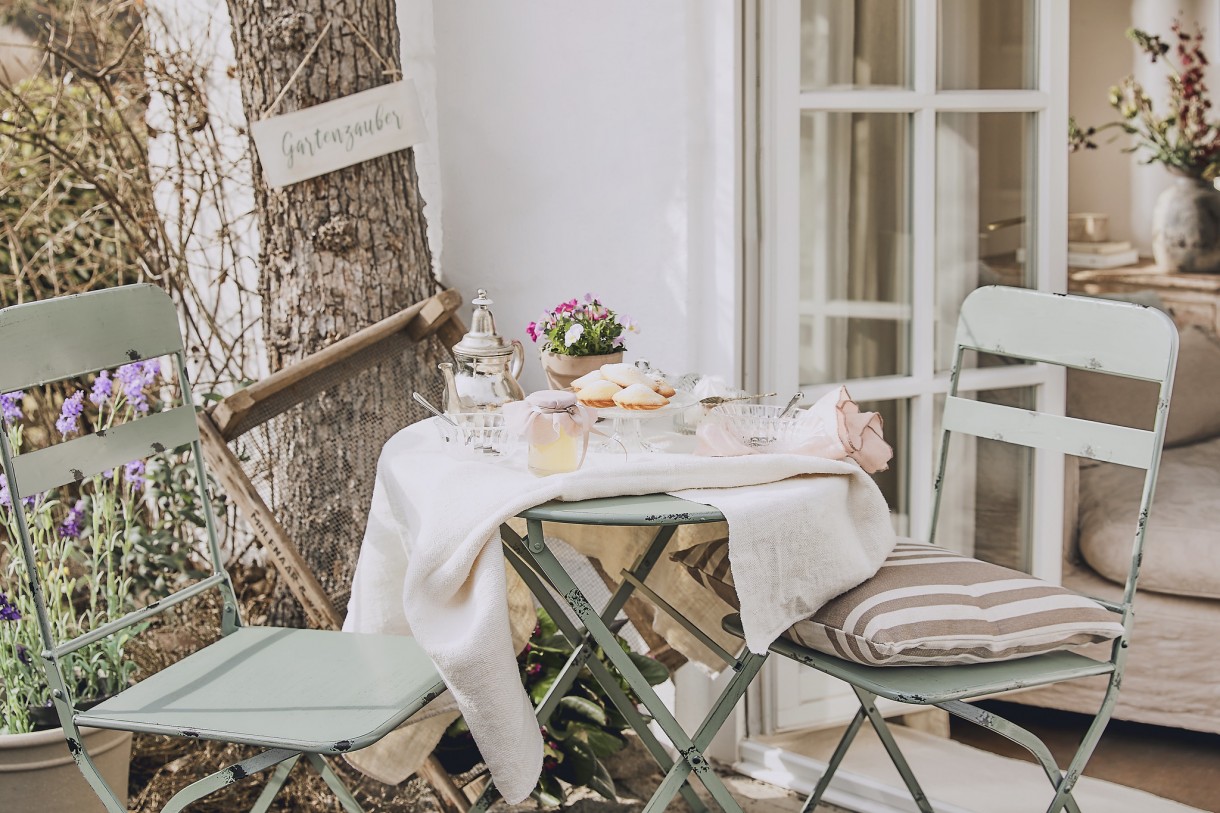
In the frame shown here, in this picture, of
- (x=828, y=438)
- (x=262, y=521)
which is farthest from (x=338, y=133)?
(x=828, y=438)

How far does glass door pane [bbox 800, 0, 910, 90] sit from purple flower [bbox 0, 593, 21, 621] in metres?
2.18

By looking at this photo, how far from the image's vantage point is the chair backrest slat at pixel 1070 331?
2.26 m

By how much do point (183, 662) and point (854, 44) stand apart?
6.70 ft

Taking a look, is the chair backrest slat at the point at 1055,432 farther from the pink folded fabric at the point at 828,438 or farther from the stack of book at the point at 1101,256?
the stack of book at the point at 1101,256

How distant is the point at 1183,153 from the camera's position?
4.94 metres

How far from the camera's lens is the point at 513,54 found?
11.4 ft

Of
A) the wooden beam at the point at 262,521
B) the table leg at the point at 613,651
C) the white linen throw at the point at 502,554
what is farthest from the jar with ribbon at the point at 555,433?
the wooden beam at the point at 262,521

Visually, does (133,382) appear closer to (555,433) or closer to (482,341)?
(482,341)

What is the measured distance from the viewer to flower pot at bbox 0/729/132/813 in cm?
268

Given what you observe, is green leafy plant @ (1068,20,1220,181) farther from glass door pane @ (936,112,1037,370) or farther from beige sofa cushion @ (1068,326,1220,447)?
glass door pane @ (936,112,1037,370)

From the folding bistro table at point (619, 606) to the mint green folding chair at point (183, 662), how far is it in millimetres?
279

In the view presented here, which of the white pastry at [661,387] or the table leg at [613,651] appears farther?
the white pastry at [661,387]

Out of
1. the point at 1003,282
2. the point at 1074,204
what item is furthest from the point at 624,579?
the point at 1074,204

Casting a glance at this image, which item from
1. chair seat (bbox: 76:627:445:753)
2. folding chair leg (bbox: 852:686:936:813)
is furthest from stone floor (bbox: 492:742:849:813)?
chair seat (bbox: 76:627:445:753)
